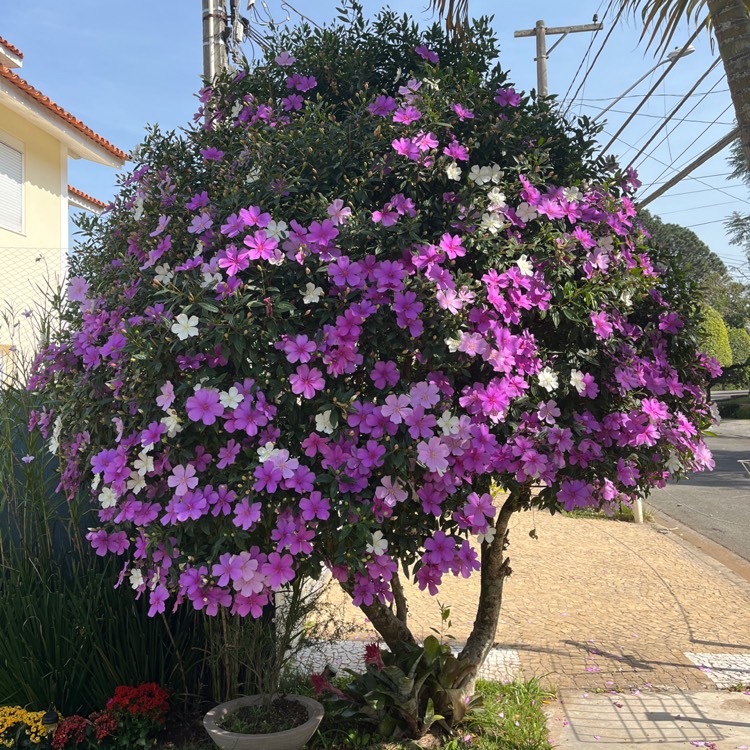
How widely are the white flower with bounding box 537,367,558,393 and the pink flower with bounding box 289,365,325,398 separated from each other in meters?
0.88

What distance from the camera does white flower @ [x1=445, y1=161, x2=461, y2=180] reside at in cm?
291

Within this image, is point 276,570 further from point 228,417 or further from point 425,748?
point 425,748

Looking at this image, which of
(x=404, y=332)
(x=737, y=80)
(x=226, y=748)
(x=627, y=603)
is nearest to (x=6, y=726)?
(x=226, y=748)

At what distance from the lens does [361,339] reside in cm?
274

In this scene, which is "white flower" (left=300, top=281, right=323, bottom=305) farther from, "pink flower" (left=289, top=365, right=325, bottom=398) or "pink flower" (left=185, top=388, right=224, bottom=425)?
"pink flower" (left=185, top=388, right=224, bottom=425)

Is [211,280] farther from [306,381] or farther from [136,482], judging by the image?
[136,482]

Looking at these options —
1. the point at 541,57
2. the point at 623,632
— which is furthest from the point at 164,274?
→ the point at 541,57

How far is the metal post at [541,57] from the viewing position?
13500 millimetres

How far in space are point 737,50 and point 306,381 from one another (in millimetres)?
2563

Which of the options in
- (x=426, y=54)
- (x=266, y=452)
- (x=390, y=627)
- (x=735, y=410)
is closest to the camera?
Answer: (x=266, y=452)

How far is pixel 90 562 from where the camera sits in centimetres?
406

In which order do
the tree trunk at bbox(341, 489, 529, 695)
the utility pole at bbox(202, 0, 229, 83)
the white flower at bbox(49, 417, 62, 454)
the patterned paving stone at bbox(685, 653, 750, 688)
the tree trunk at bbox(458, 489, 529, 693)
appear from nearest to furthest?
the white flower at bbox(49, 417, 62, 454)
the tree trunk at bbox(341, 489, 529, 695)
the tree trunk at bbox(458, 489, 529, 693)
the patterned paving stone at bbox(685, 653, 750, 688)
the utility pole at bbox(202, 0, 229, 83)

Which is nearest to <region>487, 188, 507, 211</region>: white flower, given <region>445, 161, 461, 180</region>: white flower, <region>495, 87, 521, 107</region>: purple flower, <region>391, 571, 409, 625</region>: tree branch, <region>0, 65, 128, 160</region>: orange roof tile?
<region>445, 161, 461, 180</region>: white flower

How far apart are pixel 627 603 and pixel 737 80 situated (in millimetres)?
4759
